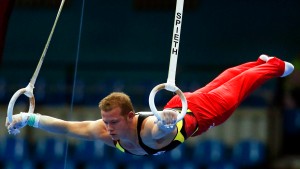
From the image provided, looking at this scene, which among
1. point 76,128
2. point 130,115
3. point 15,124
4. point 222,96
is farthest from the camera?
point 222,96

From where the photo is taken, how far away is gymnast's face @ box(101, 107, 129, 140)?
529 centimetres

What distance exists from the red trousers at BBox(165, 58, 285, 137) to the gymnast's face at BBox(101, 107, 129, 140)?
496 mm

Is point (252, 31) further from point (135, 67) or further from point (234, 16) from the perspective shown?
point (135, 67)

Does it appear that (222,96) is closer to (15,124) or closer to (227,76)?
(227,76)

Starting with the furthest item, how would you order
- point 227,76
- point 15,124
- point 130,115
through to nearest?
1. point 227,76
2. point 130,115
3. point 15,124

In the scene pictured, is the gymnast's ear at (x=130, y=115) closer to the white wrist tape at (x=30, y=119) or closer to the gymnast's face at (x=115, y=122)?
the gymnast's face at (x=115, y=122)

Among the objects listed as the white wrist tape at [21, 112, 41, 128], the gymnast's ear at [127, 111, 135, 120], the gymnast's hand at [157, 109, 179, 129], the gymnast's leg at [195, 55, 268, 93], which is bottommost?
→ the white wrist tape at [21, 112, 41, 128]

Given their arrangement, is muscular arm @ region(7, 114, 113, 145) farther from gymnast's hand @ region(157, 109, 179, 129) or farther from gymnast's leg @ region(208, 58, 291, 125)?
gymnast's hand @ region(157, 109, 179, 129)

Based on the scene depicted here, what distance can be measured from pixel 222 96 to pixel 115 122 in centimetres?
103

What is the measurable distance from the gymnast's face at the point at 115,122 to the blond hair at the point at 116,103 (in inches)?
1.0

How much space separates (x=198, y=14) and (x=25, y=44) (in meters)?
2.27

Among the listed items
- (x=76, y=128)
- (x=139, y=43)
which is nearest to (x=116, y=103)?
(x=76, y=128)

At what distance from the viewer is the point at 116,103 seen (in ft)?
17.5

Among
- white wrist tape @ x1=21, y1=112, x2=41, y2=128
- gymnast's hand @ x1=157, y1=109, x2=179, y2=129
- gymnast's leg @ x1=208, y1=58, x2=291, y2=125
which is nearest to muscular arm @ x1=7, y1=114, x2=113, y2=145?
white wrist tape @ x1=21, y1=112, x2=41, y2=128
